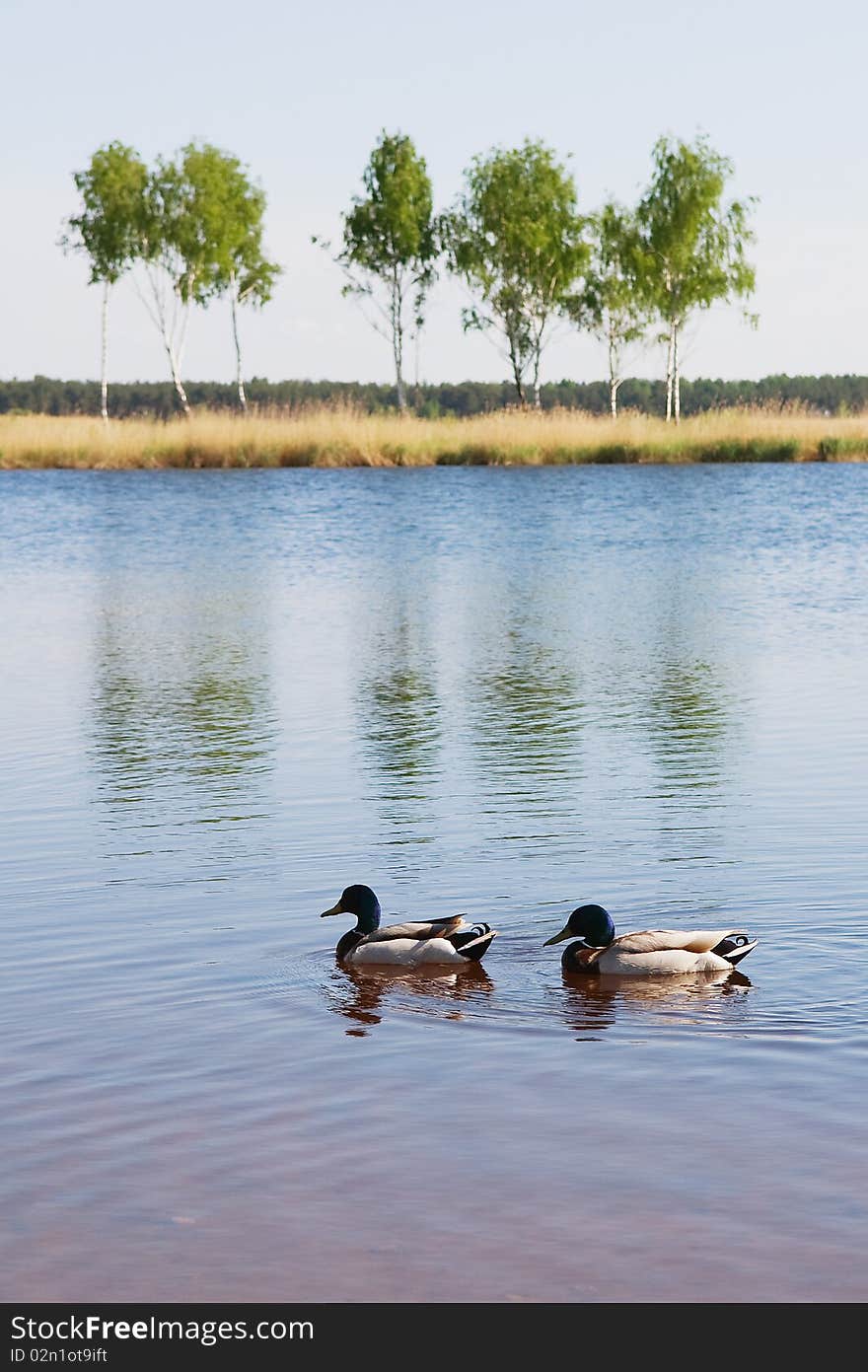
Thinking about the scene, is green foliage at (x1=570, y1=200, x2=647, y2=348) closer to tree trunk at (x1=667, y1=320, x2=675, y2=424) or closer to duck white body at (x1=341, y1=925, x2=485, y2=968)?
tree trunk at (x1=667, y1=320, x2=675, y2=424)

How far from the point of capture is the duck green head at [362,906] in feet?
27.4

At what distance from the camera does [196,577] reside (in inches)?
1144

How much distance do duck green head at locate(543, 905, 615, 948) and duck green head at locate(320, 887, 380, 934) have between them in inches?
37.2

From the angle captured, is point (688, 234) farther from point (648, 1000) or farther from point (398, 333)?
point (648, 1000)

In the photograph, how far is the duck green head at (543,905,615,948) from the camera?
313 inches

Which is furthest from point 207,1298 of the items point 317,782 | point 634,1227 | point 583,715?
point 583,715

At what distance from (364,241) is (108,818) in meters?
66.1

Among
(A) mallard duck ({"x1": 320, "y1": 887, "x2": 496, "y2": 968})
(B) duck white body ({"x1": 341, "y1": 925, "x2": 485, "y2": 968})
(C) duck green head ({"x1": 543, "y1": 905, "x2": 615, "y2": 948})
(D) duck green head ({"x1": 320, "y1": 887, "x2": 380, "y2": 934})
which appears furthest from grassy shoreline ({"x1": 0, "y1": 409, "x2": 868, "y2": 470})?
A: (C) duck green head ({"x1": 543, "y1": 905, "x2": 615, "y2": 948})

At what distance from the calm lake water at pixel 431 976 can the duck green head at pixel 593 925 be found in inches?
9.3

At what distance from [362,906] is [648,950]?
4.58 ft

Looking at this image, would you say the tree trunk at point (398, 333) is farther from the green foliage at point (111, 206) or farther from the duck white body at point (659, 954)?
the duck white body at point (659, 954)

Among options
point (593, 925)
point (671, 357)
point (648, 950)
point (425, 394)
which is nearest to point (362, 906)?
point (593, 925)

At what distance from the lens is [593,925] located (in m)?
7.95

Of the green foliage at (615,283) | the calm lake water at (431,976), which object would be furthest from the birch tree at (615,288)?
the calm lake water at (431,976)
